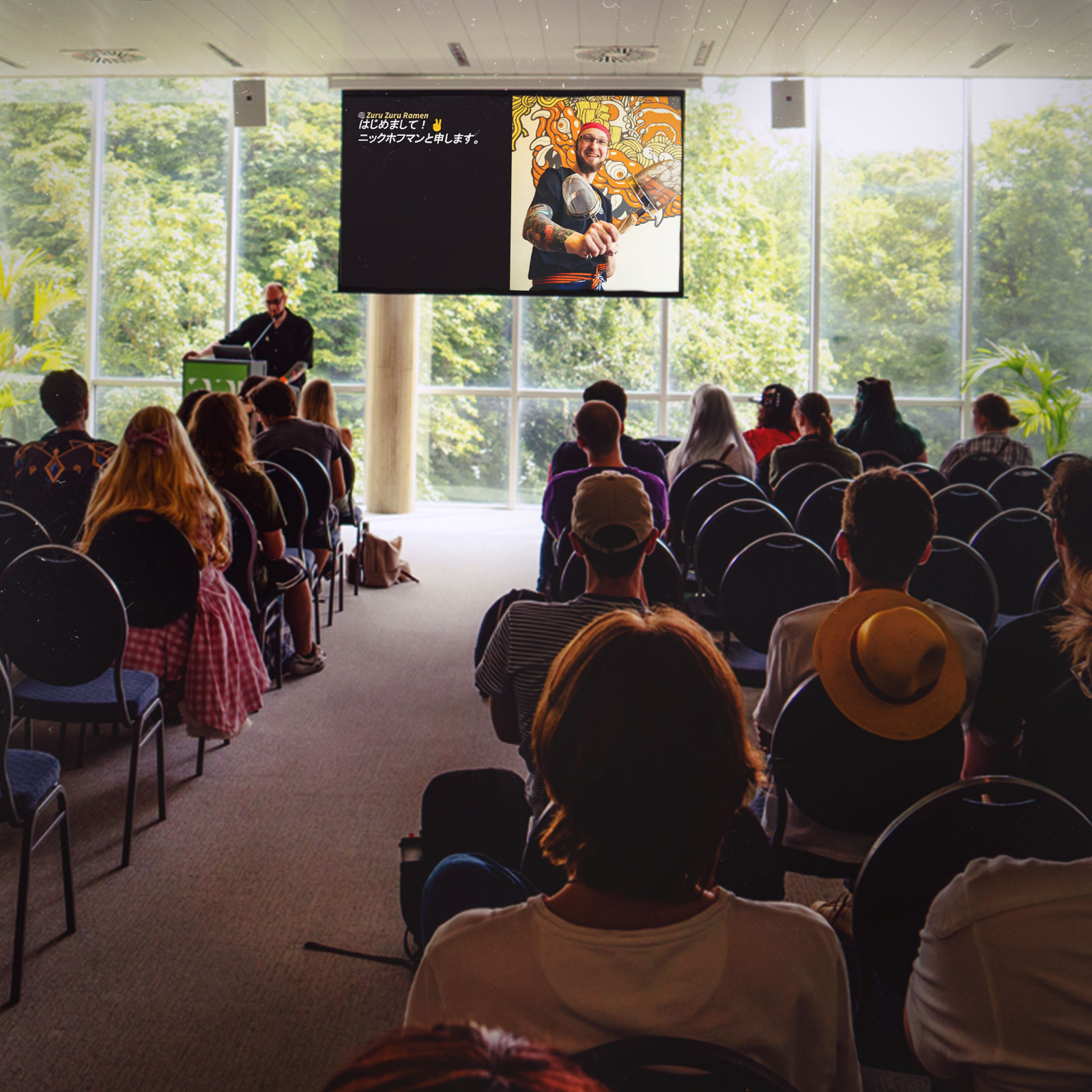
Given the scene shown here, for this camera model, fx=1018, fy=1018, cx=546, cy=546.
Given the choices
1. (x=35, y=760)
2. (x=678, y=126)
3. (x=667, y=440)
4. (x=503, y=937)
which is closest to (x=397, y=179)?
(x=678, y=126)

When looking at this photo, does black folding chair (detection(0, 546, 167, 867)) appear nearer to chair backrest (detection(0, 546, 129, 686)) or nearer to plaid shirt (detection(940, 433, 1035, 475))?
chair backrest (detection(0, 546, 129, 686))

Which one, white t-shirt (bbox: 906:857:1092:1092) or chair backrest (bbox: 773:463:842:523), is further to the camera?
chair backrest (bbox: 773:463:842:523)

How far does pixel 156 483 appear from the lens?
3.48 m

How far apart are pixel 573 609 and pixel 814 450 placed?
12.0 feet

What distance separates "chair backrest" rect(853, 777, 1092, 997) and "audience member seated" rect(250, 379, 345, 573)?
14.2ft

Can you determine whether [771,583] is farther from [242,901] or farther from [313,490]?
[313,490]

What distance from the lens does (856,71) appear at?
372 inches

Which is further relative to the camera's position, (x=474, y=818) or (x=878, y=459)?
(x=878, y=459)

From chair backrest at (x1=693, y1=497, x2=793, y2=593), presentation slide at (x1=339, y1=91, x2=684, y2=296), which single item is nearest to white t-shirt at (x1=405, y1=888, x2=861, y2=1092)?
chair backrest at (x1=693, y1=497, x2=793, y2=593)

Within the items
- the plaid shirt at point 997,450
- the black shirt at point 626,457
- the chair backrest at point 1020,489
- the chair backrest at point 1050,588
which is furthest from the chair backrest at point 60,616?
the plaid shirt at point 997,450

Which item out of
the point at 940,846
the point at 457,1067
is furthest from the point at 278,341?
the point at 457,1067

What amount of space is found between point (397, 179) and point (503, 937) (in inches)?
351

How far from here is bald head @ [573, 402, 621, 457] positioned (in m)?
4.43

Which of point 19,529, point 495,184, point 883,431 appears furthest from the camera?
point 495,184
